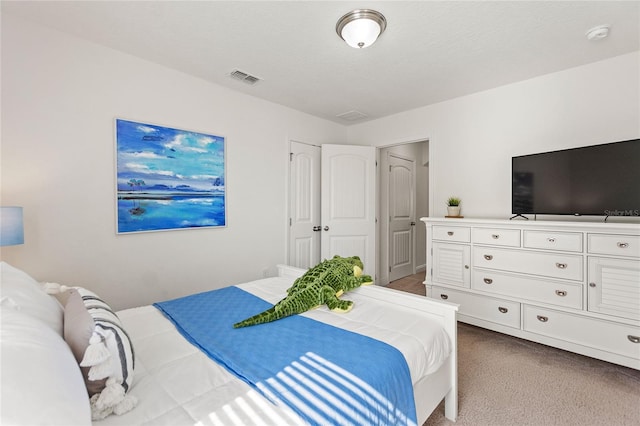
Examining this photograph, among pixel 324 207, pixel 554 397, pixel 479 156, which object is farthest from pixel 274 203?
pixel 554 397

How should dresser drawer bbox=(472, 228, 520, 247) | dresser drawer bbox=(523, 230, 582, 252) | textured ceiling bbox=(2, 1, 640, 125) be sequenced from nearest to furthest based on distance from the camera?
textured ceiling bbox=(2, 1, 640, 125) < dresser drawer bbox=(523, 230, 582, 252) < dresser drawer bbox=(472, 228, 520, 247)

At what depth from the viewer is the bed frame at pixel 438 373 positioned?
4.64 ft

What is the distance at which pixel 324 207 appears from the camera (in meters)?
3.89

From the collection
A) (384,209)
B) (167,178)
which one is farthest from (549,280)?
(167,178)

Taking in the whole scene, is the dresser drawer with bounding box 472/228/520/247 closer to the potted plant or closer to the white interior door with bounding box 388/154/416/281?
the potted plant

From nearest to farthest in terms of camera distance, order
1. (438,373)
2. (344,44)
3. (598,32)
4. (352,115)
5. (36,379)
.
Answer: (36,379) < (438,373) < (598,32) < (344,44) < (352,115)

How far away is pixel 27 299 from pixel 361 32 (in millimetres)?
2208

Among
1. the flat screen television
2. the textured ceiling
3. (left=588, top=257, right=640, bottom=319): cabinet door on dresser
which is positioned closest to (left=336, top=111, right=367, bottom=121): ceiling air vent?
the textured ceiling

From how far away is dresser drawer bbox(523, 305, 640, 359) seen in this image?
205 cm

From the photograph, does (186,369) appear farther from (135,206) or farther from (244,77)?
(244,77)

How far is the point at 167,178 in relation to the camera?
8.55ft

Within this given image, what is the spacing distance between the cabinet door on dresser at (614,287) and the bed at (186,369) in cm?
145

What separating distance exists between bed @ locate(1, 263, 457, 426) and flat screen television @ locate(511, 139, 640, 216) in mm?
1754

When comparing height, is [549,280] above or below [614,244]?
below
